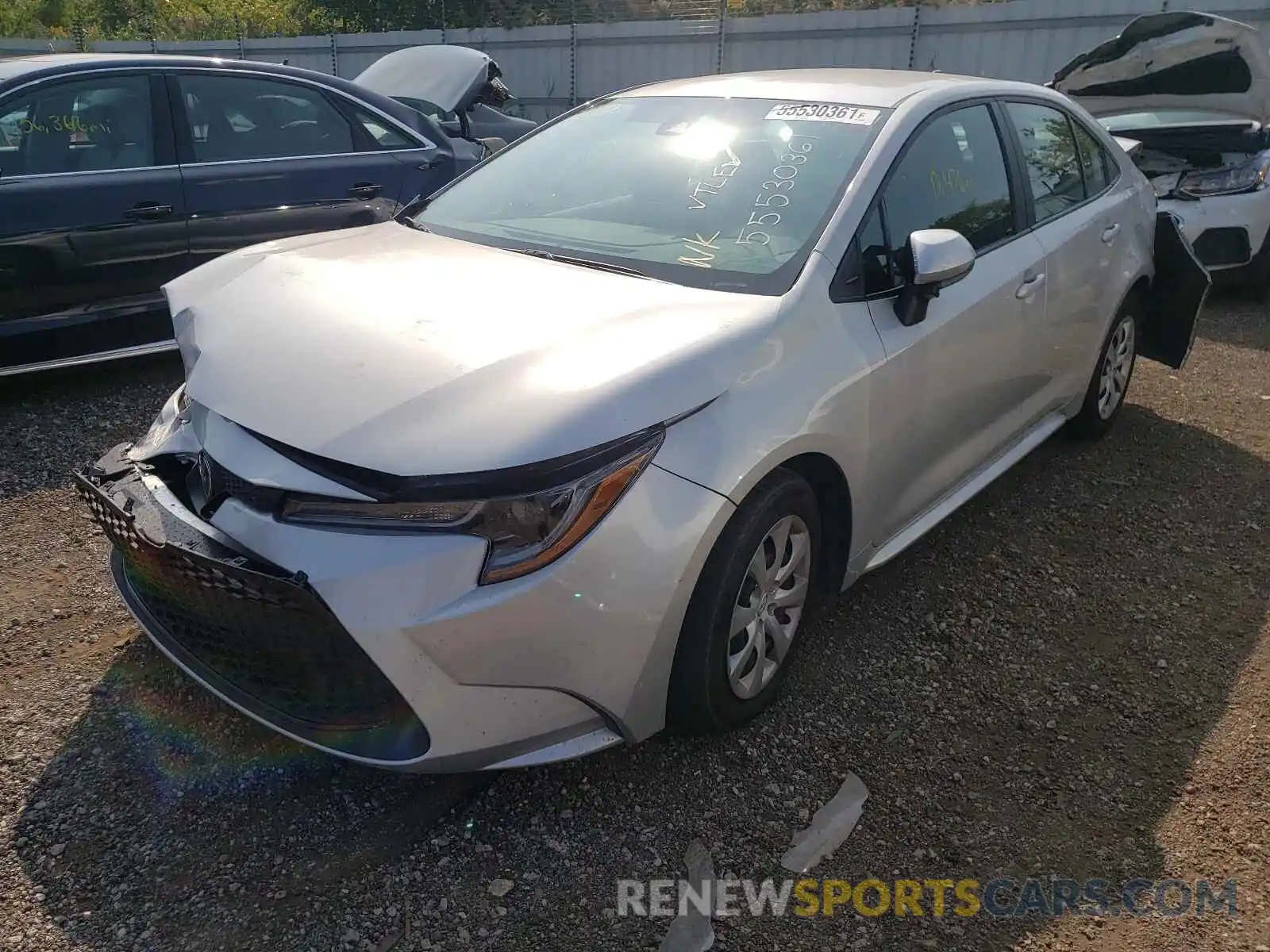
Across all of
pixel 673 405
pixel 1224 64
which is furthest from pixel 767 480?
pixel 1224 64

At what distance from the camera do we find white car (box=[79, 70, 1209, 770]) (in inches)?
81.0

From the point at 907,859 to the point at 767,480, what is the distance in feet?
3.17

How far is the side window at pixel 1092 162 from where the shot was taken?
430 cm

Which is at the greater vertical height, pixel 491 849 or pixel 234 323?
pixel 234 323

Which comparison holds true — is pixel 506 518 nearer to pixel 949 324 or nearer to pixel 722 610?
pixel 722 610

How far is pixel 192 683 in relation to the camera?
9.13ft

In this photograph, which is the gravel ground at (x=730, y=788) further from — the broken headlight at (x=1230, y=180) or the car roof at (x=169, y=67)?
the broken headlight at (x=1230, y=180)

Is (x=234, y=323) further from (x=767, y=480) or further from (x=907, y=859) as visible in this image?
(x=907, y=859)

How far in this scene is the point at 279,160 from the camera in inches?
205

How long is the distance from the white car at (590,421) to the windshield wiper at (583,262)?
11 millimetres

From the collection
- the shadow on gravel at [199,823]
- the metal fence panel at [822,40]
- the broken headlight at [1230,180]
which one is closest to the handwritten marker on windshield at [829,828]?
the shadow on gravel at [199,823]

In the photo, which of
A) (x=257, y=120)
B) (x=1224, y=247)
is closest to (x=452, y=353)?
(x=257, y=120)

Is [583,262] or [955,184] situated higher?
[955,184]

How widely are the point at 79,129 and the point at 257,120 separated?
0.88 meters
